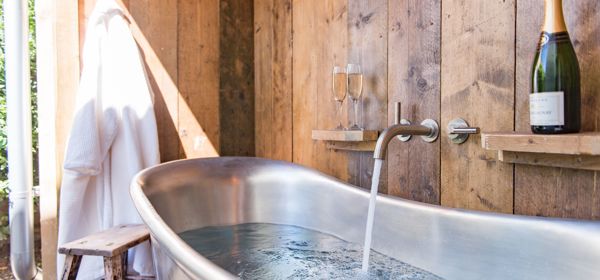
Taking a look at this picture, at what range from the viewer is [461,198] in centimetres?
98

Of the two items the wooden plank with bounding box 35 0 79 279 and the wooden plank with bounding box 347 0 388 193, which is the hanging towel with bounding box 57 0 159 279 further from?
the wooden plank with bounding box 347 0 388 193

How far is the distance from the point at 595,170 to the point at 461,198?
0.32m

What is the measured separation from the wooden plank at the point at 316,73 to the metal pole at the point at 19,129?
1.17 meters

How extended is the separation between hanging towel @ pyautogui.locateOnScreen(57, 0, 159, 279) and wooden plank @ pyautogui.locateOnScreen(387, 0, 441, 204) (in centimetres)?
100

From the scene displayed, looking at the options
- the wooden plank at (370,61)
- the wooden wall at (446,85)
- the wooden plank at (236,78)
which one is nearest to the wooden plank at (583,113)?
the wooden wall at (446,85)

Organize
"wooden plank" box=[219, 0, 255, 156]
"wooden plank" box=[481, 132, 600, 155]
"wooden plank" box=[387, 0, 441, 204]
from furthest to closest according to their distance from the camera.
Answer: "wooden plank" box=[219, 0, 255, 156]
"wooden plank" box=[387, 0, 441, 204]
"wooden plank" box=[481, 132, 600, 155]

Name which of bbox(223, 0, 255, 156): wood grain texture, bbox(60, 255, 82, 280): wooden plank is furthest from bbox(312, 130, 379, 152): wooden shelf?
bbox(60, 255, 82, 280): wooden plank

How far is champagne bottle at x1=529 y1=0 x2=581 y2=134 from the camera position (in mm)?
670

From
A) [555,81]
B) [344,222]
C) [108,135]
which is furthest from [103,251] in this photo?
[555,81]

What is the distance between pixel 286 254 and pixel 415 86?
61 cm

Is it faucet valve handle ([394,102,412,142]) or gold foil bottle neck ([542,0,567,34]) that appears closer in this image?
gold foil bottle neck ([542,0,567,34])

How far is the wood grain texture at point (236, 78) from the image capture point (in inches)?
75.7

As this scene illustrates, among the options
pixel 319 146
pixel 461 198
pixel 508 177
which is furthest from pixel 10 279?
pixel 508 177

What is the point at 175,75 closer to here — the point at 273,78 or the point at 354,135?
the point at 273,78
